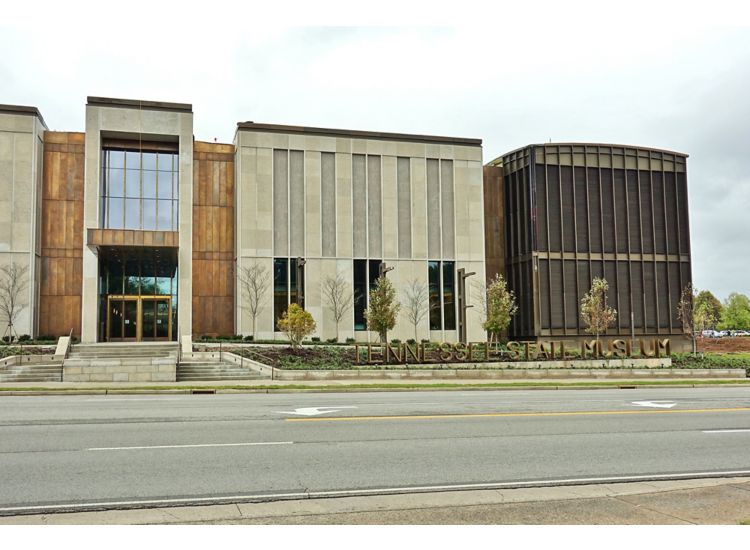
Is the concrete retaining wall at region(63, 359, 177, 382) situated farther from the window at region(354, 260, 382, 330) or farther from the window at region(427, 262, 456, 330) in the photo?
the window at region(427, 262, 456, 330)

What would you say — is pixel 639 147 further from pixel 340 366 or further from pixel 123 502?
pixel 123 502

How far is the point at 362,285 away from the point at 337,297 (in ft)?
7.27

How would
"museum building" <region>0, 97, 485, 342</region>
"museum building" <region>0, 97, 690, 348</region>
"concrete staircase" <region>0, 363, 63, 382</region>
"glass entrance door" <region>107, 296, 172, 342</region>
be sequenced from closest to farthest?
"concrete staircase" <region>0, 363, 63, 382</region>, "museum building" <region>0, 97, 485, 342</region>, "museum building" <region>0, 97, 690, 348</region>, "glass entrance door" <region>107, 296, 172, 342</region>

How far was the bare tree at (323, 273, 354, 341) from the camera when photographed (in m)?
46.3

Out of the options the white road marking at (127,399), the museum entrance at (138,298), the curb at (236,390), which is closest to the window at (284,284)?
the museum entrance at (138,298)

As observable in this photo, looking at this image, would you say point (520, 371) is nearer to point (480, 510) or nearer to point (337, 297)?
point (337, 297)

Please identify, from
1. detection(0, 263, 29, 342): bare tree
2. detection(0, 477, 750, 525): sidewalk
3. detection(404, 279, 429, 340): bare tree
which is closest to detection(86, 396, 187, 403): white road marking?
detection(0, 477, 750, 525): sidewalk

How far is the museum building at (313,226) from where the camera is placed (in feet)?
140

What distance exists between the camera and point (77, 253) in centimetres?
4500

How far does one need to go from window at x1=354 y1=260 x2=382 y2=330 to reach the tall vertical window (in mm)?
12859

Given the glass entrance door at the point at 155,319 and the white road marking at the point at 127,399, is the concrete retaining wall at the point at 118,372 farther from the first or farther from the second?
the glass entrance door at the point at 155,319

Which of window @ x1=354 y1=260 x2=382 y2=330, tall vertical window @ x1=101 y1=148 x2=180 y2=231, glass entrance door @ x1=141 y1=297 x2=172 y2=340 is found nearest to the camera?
tall vertical window @ x1=101 y1=148 x2=180 y2=231

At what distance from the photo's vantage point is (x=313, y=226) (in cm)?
4697

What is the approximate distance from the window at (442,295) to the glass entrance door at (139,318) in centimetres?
1834
